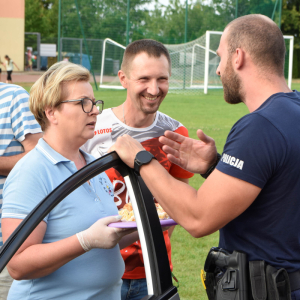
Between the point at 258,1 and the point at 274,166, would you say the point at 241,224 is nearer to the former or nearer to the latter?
the point at 274,166

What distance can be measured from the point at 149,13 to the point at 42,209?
33.6m

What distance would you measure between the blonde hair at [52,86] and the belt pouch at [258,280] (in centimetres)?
125

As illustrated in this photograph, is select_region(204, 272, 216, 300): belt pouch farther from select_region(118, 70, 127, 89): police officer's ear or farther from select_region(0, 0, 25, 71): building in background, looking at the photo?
select_region(0, 0, 25, 71): building in background

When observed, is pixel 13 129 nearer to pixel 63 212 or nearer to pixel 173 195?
pixel 63 212

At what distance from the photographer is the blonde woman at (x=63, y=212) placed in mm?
2010

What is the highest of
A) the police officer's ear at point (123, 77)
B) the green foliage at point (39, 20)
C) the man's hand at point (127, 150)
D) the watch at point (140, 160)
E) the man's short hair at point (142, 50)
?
the green foliage at point (39, 20)

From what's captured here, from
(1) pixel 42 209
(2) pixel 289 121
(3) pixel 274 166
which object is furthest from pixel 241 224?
(1) pixel 42 209

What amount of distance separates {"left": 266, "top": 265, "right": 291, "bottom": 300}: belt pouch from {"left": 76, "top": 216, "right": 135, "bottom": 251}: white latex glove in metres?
0.67

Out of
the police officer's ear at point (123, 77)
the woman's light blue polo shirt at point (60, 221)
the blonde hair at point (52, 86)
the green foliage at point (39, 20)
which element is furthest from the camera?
the green foliage at point (39, 20)

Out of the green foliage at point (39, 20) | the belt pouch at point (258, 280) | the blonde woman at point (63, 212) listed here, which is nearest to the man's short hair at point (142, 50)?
the blonde woman at point (63, 212)

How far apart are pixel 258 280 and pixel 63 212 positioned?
0.94 m

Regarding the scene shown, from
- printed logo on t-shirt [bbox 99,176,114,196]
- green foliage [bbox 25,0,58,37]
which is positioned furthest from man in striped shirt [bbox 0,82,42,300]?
green foliage [bbox 25,0,58,37]

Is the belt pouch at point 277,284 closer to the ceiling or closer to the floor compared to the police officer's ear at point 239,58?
closer to the floor

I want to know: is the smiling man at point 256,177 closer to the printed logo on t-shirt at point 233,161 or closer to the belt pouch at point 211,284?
the printed logo on t-shirt at point 233,161
